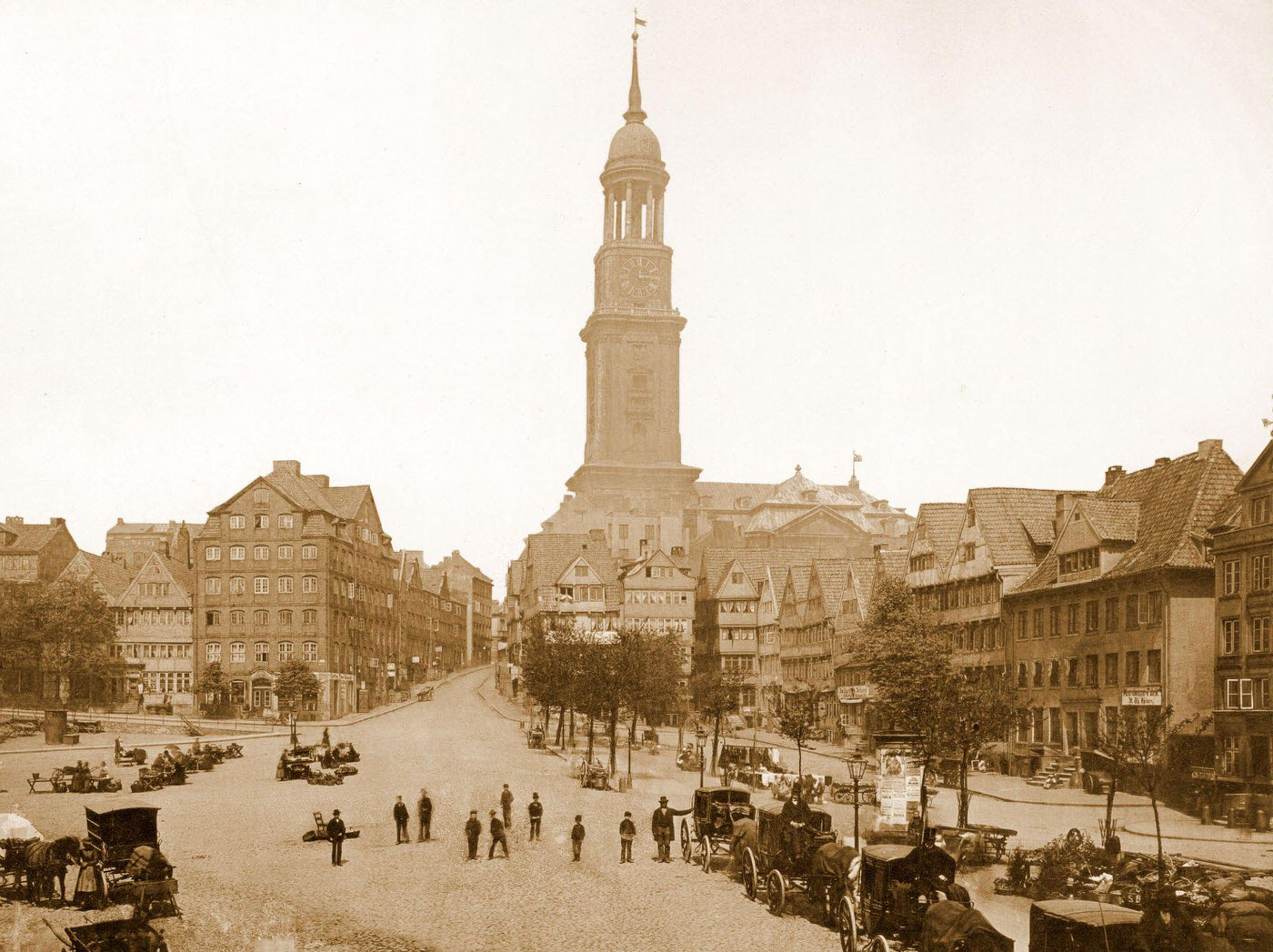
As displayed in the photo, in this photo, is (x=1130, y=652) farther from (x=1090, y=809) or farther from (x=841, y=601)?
(x=841, y=601)

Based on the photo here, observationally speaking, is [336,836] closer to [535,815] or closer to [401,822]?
[401,822]

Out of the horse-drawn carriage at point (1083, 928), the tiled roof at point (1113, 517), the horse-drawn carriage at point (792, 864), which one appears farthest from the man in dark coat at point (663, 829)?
the tiled roof at point (1113, 517)

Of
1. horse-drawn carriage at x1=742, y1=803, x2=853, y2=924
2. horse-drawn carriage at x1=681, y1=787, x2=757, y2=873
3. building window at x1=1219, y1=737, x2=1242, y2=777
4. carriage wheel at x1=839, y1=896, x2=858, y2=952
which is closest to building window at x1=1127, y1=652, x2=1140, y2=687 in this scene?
building window at x1=1219, y1=737, x2=1242, y2=777

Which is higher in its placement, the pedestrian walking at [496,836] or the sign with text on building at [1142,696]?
the sign with text on building at [1142,696]

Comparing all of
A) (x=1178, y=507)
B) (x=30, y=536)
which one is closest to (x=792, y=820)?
(x=1178, y=507)

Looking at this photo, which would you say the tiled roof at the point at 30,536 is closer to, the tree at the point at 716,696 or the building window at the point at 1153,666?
the tree at the point at 716,696

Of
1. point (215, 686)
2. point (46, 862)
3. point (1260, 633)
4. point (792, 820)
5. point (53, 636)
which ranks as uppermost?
point (1260, 633)
